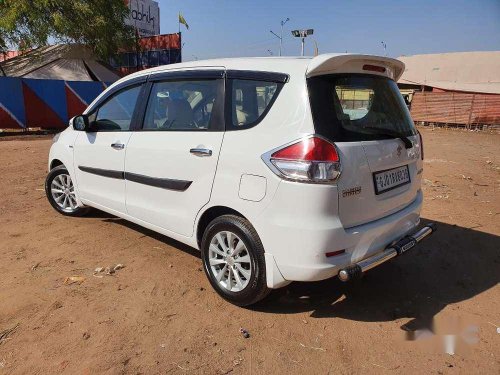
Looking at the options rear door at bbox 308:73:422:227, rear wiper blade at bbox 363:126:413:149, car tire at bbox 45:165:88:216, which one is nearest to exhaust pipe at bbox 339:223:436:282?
rear door at bbox 308:73:422:227

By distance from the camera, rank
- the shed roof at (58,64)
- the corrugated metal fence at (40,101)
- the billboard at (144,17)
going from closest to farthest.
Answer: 1. the corrugated metal fence at (40,101)
2. the shed roof at (58,64)
3. the billboard at (144,17)

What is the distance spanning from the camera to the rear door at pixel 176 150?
3.25 m

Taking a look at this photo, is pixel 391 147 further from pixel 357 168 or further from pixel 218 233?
pixel 218 233

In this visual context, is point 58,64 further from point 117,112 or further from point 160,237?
point 160,237

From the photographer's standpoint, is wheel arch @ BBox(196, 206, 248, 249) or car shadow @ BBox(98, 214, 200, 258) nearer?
wheel arch @ BBox(196, 206, 248, 249)

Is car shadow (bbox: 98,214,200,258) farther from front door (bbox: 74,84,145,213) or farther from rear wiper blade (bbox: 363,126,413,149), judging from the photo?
rear wiper blade (bbox: 363,126,413,149)

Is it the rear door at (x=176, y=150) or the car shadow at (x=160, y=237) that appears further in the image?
the car shadow at (x=160, y=237)

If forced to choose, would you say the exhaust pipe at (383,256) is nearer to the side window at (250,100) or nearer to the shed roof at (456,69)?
the side window at (250,100)

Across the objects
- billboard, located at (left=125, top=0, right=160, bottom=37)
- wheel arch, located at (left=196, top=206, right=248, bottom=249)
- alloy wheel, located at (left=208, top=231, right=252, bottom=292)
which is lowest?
alloy wheel, located at (left=208, top=231, right=252, bottom=292)

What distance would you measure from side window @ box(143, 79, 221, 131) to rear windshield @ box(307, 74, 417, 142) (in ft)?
3.07

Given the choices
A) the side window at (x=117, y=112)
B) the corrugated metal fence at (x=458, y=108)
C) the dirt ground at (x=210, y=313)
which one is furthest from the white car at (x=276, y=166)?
the corrugated metal fence at (x=458, y=108)

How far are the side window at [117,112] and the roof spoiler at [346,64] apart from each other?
1.95 meters

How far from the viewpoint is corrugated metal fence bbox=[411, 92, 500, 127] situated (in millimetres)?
20844

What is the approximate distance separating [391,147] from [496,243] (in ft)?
8.12
